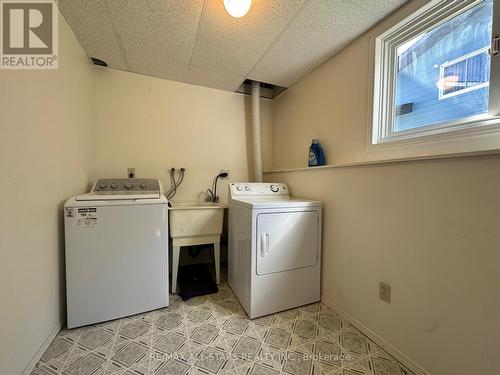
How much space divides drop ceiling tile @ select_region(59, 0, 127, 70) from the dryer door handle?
5.98 ft

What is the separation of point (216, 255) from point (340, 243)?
112 cm

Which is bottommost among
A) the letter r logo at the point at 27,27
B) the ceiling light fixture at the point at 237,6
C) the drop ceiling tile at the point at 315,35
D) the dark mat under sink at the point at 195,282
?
the dark mat under sink at the point at 195,282

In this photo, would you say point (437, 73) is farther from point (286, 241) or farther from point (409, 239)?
point (286, 241)

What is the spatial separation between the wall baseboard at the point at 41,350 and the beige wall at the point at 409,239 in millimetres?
1853

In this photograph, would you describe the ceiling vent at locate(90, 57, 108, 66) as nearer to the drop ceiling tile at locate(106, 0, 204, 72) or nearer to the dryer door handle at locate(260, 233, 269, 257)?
the drop ceiling tile at locate(106, 0, 204, 72)

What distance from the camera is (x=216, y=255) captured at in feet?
6.54

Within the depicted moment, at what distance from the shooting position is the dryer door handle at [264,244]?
150cm

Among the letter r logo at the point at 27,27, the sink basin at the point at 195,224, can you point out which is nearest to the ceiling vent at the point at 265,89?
the sink basin at the point at 195,224

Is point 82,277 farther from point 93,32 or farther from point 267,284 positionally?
point 93,32

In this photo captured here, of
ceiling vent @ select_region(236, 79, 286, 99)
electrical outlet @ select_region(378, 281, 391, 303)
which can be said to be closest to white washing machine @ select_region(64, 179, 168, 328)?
electrical outlet @ select_region(378, 281, 391, 303)

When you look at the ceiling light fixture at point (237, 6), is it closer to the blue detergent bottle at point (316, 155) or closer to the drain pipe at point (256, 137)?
the blue detergent bottle at point (316, 155)

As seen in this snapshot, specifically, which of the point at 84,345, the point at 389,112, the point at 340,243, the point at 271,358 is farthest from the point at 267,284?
Answer: the point at 389,112

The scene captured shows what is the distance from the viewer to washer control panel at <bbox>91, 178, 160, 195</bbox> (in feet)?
5.87

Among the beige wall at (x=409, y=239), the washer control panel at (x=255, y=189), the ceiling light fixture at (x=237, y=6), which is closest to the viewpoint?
the beige wall at (x=409, y=239)
